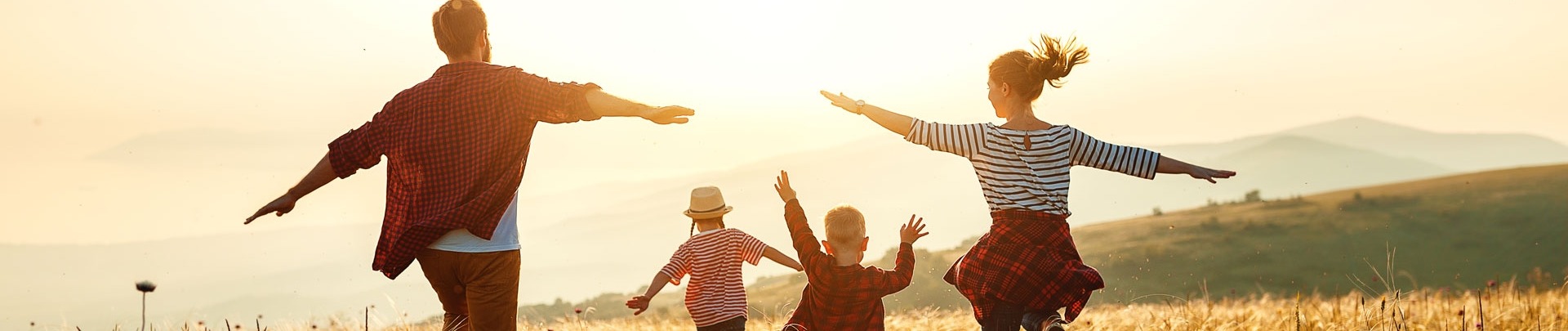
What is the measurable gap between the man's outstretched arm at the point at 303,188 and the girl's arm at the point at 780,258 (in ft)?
8.72

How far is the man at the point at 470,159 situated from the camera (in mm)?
6164

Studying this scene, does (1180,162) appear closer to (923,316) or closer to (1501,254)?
(923,316)

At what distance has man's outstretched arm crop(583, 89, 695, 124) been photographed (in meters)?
6.09

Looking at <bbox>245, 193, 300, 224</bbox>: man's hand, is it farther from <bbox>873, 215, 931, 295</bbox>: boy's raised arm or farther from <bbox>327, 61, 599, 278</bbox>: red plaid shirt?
<bbox>873, 215, 931, 295</bbox>: boy's raised arm

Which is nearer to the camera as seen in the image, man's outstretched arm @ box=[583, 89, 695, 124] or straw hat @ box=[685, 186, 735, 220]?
man's outstretched arm @ box=[583, 89, 695, 124]

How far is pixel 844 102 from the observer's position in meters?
7.25

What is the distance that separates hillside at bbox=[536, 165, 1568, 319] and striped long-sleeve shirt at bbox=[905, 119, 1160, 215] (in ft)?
78.4

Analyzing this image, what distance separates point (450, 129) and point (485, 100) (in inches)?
8.4

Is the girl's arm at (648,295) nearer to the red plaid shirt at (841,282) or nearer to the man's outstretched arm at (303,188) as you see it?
the red plaid shirt at (841,282)

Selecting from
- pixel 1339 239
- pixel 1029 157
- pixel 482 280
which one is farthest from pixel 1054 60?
pixel 1339 239

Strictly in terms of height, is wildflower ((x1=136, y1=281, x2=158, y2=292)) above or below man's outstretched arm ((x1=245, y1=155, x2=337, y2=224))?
below

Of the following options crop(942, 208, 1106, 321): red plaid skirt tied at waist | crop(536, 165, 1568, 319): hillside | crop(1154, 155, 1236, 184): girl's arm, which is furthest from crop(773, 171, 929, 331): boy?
crop(536, 165, 1568, 319): hillside

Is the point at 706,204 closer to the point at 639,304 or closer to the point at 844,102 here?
the point at 639,304

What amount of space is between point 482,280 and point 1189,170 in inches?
150
